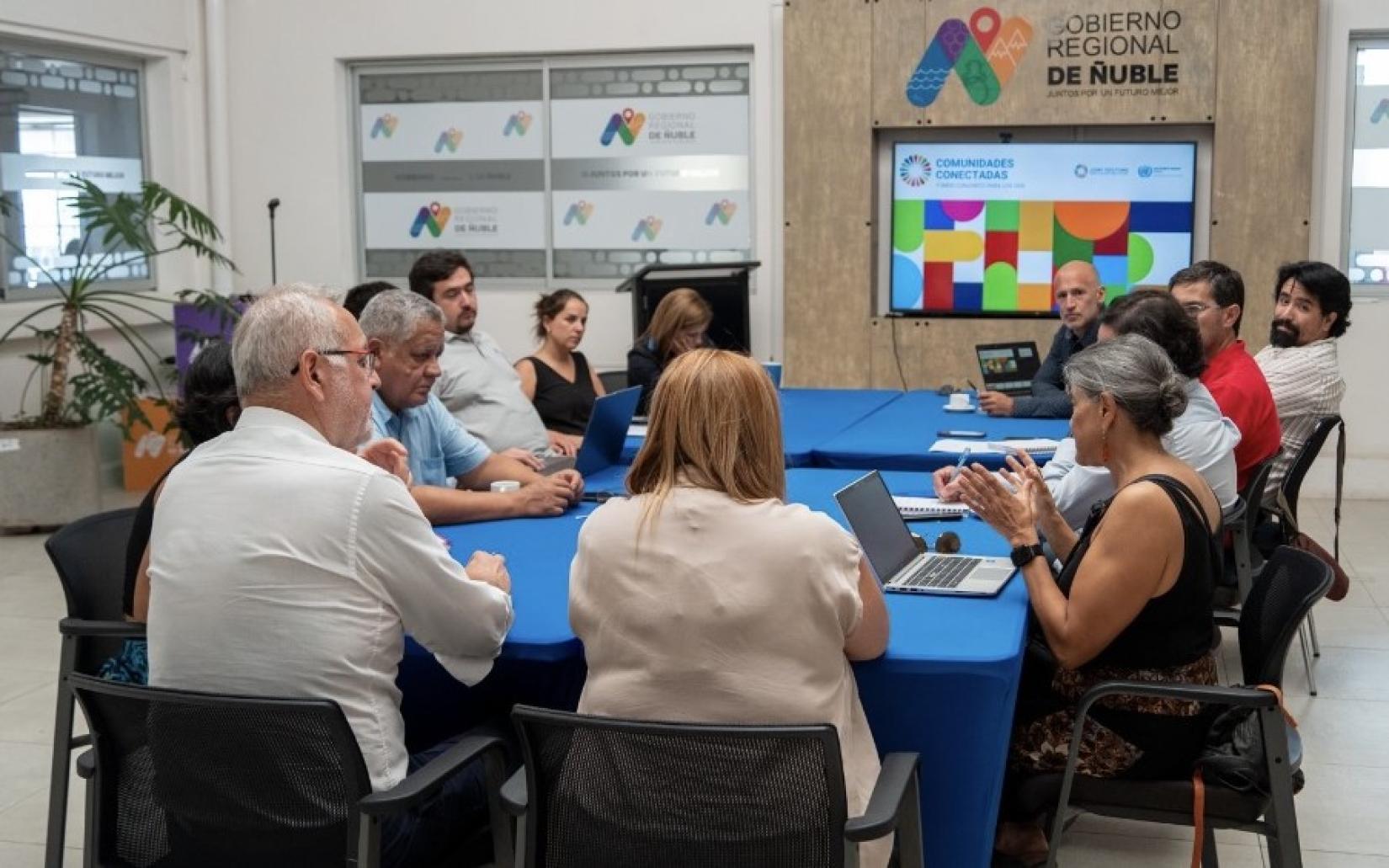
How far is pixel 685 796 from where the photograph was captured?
6.97ft

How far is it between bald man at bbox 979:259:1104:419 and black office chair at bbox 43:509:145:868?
3.60 m

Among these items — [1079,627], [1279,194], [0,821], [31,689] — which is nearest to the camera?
[1079,627]

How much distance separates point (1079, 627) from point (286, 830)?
1439 millimetres

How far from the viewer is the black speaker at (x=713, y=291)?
24.3 ft

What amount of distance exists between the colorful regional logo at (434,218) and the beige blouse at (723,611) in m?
7.07

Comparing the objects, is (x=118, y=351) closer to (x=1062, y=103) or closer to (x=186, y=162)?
(x=186, y=162)

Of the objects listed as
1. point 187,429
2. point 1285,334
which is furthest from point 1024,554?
point 1285,334

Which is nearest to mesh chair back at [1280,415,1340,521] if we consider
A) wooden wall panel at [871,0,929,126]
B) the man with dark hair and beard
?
the man with dark hair and beard

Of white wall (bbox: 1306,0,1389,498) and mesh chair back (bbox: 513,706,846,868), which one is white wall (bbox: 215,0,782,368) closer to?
white wall (bbox: 1306,0,1389,498)

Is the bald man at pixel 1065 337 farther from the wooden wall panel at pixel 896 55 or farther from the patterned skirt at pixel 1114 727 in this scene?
the patterned skirt at pixel 1114 727

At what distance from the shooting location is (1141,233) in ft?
26.9

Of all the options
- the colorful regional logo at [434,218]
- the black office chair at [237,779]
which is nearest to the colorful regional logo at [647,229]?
the colorful regional logo at [434,218]

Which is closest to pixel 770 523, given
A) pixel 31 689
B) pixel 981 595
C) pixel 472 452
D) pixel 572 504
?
pixel 981 595

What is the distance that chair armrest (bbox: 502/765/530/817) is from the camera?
7.36 ft
